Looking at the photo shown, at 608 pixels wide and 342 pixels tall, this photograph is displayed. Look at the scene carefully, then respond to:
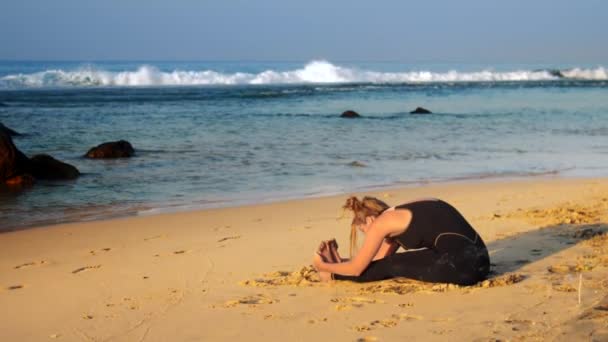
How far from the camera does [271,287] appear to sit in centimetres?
542

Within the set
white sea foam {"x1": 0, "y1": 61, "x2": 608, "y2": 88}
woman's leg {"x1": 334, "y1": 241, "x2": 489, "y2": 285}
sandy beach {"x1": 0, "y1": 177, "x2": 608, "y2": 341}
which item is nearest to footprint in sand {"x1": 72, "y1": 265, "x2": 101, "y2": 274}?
sandy beach {"x1": 0, "y1": 177, "x2": 608, "y2": 341}

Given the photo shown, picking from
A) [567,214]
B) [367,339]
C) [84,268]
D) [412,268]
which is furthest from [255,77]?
[367,339]

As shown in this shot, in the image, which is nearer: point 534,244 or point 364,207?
point 364,207

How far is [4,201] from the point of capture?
10.2 m

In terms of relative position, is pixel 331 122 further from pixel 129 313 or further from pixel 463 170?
pixel 129 313

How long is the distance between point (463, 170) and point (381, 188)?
8.81 ft

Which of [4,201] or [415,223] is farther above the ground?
[415,223]

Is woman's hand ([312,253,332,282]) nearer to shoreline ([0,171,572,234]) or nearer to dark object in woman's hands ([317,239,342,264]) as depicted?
dark object in woman's hands ([317,239,342,264])

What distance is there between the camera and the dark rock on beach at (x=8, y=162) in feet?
38.2

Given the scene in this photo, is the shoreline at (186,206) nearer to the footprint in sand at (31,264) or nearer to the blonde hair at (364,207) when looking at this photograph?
the footprint in sand at (31,264)

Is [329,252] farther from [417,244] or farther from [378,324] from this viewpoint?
[378,324]

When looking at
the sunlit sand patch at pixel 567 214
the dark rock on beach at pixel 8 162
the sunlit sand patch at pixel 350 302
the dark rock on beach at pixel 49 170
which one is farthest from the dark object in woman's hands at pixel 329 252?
the dark rock on beach at pixel 8 162

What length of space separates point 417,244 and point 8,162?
8586 mm

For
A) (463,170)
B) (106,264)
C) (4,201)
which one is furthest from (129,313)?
(463,170)
